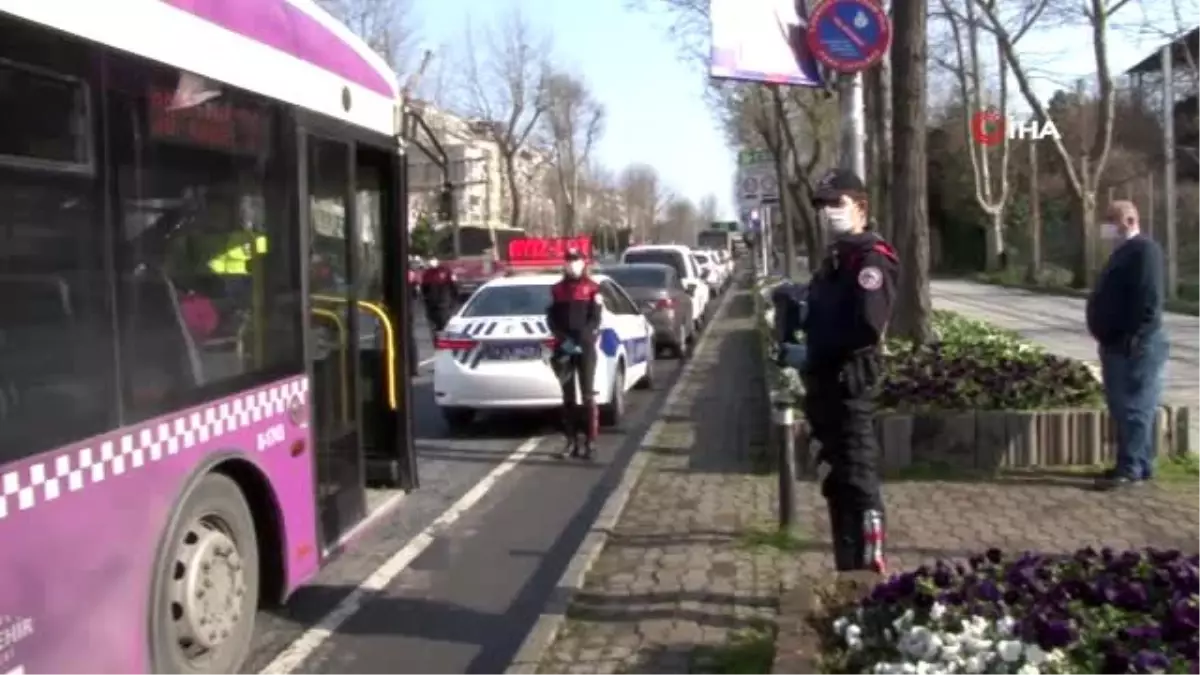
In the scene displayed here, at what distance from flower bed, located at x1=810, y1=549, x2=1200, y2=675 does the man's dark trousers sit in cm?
421

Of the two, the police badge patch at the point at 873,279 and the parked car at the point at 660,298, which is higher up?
the police badge patch at the point at 873,279

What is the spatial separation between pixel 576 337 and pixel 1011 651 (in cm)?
837

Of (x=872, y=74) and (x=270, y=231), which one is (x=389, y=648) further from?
(x=872, y=74)

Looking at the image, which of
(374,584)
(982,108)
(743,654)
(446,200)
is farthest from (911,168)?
(982,108)

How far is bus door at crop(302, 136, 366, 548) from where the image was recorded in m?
6.99

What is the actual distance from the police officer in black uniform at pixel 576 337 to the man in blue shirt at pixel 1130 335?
4364 mm

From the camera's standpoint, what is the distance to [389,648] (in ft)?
22.4

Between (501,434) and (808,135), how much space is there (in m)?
30.8

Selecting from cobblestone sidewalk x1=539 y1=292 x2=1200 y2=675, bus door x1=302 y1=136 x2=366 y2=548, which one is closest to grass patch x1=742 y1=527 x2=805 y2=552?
cobblestone sidewalk x1=539 y1=292 x2=1200 y2=675

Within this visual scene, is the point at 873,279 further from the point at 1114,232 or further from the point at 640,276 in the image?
the point at 640,276

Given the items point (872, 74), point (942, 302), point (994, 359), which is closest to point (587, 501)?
point (994, 359)

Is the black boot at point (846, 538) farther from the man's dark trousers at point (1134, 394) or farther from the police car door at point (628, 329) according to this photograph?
the police car door at point (628, 329)

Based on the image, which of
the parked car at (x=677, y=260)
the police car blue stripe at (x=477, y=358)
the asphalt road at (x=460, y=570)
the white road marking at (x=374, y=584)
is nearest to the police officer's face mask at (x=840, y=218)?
the asphalt road at (x=460, y=570)

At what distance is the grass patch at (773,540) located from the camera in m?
8.15
